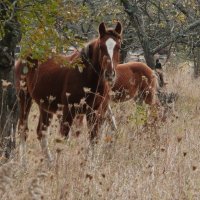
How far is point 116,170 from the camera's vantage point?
565 centimetres

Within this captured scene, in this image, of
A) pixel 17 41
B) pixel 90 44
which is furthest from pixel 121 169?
pixel 90 44

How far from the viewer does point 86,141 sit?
6.23 m

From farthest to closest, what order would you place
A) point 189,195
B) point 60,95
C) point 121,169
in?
1. point 60,95
2. point 121,169
3. point 189,195

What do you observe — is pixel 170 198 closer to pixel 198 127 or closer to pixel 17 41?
pixel 17 41

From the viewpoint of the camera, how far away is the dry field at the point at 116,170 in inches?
164

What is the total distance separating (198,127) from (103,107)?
1901 millimetres

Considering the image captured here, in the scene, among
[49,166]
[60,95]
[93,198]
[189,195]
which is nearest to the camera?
[93,198]

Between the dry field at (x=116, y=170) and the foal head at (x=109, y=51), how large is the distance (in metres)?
0.70

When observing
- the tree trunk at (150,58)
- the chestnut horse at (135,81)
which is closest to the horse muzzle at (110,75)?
the tree trunk at (150,58)

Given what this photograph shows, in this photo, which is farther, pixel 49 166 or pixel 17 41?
pixel 17 41

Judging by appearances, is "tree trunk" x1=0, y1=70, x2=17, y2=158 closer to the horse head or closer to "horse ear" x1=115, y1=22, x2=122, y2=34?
the horse head

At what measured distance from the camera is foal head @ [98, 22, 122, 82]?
23.7 feet

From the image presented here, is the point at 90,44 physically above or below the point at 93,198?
above

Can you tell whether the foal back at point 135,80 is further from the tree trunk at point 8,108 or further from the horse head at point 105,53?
the tree trunk at point 8,108
